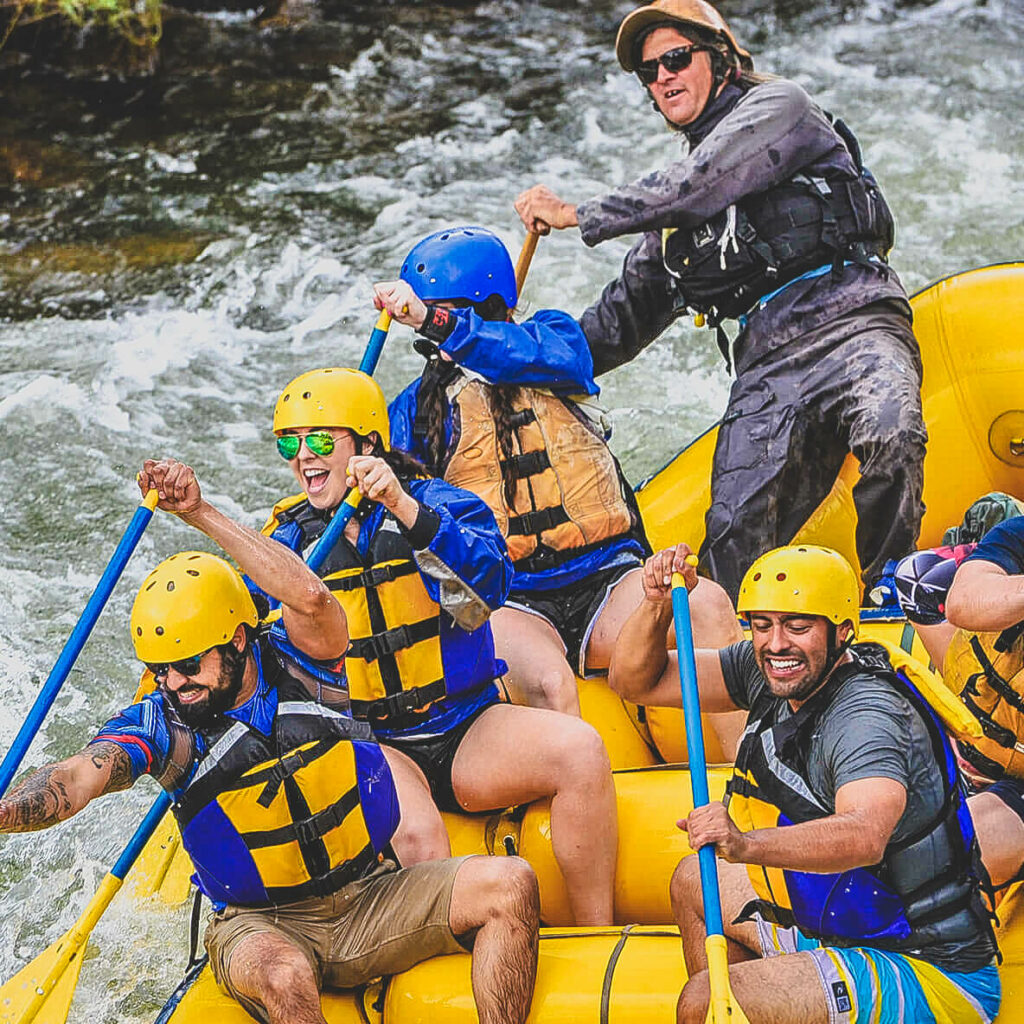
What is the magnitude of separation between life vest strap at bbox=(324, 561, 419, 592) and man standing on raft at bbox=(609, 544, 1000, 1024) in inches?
29.8

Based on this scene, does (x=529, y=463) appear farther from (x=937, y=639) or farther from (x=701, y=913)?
(x=701, y=913)

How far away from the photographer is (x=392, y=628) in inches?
123

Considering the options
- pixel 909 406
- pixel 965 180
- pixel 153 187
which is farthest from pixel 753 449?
pixel 153 187

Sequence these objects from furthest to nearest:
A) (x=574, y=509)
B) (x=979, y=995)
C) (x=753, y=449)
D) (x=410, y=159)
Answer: (x=410, y=159) → (x=753, y=449) → (x=574, y=509) → (x=979, y=995)

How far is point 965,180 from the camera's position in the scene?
798cm

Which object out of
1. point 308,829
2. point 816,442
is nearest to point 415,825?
point 308,829

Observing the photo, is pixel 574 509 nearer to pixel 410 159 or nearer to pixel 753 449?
pixel 753 449

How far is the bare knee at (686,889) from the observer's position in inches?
108

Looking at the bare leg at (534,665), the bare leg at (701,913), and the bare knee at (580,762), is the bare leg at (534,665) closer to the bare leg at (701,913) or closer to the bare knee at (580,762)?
the bare knee at (580,762)

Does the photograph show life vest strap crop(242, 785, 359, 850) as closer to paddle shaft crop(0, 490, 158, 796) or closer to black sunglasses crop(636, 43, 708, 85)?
paddle shaft crop(0, 490, 158, 796)

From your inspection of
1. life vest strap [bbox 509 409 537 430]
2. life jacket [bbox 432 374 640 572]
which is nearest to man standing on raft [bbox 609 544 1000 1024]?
life jacket [bbox 432 374 640 572]

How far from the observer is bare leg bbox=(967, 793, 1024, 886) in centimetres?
285

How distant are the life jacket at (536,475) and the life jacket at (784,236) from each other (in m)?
0.71

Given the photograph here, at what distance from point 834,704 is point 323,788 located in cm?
94
